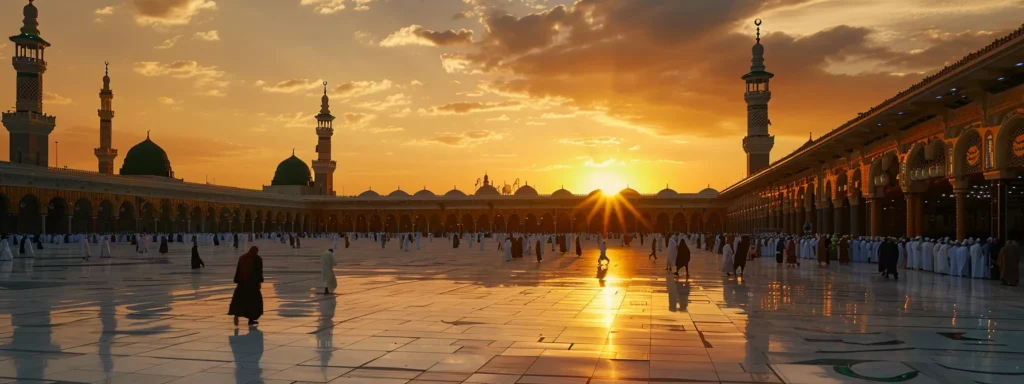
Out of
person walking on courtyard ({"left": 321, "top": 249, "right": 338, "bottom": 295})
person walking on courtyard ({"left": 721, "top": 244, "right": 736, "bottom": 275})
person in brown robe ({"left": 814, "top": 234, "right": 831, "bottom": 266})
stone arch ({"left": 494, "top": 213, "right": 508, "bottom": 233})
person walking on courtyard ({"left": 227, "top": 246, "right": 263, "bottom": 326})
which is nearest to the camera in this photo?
person walking on courtyard ({"left": 227, "top": 246, "right": 263, "bottom": 326})

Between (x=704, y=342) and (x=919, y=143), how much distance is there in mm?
14639

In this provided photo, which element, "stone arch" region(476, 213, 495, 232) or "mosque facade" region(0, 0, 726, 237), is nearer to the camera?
"mosque facade" region(0, 0, 726, 237)

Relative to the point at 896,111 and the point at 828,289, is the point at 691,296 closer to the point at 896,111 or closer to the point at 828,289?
the point at 828,289

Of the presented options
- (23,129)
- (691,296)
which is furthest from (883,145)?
(23,129)

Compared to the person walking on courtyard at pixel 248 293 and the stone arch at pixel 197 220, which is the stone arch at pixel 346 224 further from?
the person walking on courtyard at pixel 248 293

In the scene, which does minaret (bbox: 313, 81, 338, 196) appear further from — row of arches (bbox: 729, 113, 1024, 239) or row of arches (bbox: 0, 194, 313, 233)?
row of arches (bbox: 729, 113, 1024, 239)

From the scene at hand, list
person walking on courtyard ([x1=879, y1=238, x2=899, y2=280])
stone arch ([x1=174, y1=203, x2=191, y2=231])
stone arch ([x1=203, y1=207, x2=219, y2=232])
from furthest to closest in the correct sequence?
stone arch ([x1=203, y1=207, x2=219, y2=232]) → stone arch ([x1=174, y1=203, x2=191, y2=231]) → person walking on courtyard ([x1=879, y1=238, x2=899, y2=280])

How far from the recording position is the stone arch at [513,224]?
2621 inches

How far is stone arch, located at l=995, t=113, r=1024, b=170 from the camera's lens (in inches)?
552

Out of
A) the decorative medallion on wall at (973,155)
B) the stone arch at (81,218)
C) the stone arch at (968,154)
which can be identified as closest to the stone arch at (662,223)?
the stone arch at (81,218)

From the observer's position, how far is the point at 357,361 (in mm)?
5324

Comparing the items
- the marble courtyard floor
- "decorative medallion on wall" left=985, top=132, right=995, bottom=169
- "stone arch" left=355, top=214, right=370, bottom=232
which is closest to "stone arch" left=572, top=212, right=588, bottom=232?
"stone arch" left=355, top=214, right=370, bottom=232

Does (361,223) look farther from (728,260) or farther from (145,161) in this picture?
(728,260)

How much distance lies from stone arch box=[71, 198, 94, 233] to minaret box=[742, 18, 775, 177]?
39.5 m
